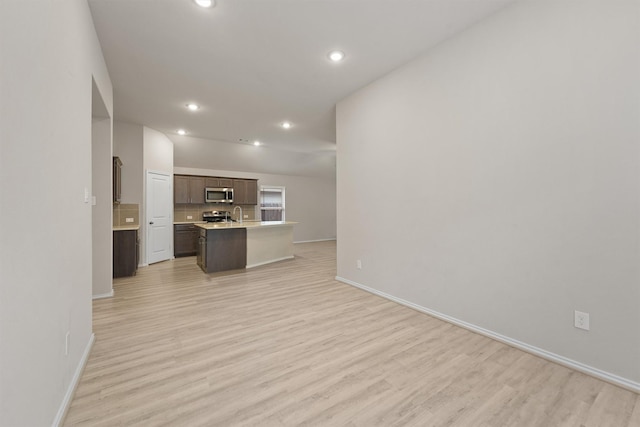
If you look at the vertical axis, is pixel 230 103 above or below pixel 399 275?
above

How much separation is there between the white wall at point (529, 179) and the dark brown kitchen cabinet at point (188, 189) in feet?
19.1

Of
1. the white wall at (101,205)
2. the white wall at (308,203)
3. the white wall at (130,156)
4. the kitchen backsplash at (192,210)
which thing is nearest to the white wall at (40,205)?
the white wall at (101,205)

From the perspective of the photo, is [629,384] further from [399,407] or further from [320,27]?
[320,27]

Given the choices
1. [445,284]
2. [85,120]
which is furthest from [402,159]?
[85,120]

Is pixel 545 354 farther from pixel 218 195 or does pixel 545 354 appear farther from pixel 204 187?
pixel 204 187

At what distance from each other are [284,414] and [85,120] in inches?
104

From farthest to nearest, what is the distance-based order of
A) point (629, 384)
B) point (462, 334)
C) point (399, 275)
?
point (399, 275)
point (462, 334)
point (629, 384)

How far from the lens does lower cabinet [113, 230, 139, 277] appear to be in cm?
456

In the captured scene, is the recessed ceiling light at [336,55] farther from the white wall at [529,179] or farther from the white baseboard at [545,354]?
the white baseboard at [545,354]

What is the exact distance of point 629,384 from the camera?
180 cm

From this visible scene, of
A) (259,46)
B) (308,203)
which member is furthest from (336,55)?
(308,203)

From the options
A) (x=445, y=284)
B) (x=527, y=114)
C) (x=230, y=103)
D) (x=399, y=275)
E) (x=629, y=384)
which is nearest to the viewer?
(x=629, y=384)

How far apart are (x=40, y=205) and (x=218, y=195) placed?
21.7 feet

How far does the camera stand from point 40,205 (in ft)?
4.29
